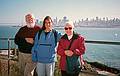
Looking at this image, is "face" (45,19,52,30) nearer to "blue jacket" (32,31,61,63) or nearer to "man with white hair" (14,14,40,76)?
"blue jacket" (32,31,61,63)

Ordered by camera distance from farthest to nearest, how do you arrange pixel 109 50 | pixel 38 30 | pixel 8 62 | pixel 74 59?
pixel 109 50, pixel 8 62, pixel 38 30, pixel 74 59

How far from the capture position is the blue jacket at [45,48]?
383 cm

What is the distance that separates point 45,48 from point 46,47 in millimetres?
22

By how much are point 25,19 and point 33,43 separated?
0.43 meters

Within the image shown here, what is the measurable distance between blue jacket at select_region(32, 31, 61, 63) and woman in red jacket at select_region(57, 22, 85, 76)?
0.20 metres

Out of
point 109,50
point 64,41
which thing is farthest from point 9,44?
point 109,50

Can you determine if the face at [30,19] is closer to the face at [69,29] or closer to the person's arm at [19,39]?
the person's arm at [19,39]

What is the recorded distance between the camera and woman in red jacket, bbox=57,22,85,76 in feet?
11.7

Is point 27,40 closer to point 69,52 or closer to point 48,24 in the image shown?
point 48,24

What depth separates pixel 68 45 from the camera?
3.63m

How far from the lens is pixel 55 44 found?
390 centimetres

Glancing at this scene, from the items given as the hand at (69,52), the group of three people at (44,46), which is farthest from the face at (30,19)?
the hand at (69,52)

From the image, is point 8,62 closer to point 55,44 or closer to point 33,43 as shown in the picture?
point 33,43

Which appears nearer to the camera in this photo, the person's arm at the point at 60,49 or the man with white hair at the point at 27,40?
the person's arm at the point at 60,49
